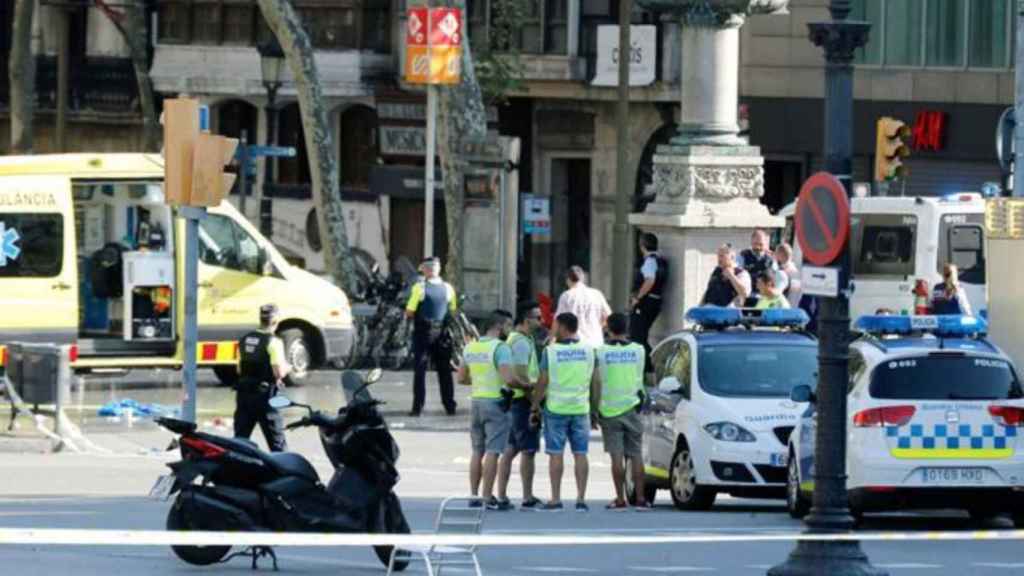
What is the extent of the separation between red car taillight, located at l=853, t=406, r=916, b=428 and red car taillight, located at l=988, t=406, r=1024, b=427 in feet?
1.84

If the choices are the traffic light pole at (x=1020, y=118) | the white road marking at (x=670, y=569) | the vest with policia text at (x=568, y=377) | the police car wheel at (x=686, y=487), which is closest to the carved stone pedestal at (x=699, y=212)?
the traffic light pole at (x=1020, y=118)

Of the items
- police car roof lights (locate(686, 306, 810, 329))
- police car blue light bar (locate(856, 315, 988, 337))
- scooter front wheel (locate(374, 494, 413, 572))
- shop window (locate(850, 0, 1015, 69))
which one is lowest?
scooter front wheel (locate(374, 494, 413, 572))

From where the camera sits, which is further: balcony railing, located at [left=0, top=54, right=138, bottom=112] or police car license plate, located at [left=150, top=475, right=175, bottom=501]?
balcony railing, located at [left=0, top=54, right=138, bottom=112]

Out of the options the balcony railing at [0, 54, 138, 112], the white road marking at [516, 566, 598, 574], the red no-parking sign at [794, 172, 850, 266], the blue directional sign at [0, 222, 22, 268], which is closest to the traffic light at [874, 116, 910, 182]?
the blue directional sign at [0, 222, 22, 268]

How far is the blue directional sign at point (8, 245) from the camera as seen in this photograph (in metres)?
31.0

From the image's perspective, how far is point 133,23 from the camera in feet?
174

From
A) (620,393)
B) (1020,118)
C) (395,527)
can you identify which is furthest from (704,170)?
(395,527)

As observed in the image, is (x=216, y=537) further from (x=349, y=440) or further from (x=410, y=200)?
(x=410, y=200)

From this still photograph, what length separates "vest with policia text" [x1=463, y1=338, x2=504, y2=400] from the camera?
2194 centimetres

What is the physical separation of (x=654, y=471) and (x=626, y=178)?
20.5 m

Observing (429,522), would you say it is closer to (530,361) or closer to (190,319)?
(530,361)

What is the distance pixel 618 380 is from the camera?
22.0 m

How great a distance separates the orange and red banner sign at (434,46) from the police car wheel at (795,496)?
61.2 feet

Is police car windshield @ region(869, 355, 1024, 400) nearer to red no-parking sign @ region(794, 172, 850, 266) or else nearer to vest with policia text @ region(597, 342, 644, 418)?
vest with policia text @ region(597, 342, 644, 418)
